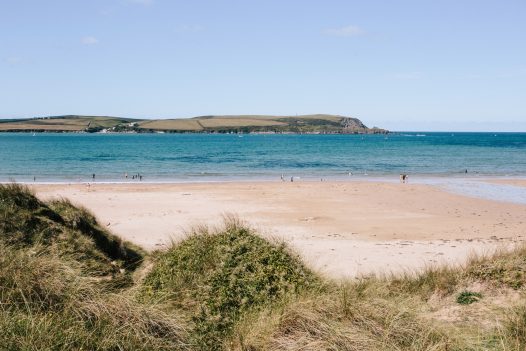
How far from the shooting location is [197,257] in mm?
8188

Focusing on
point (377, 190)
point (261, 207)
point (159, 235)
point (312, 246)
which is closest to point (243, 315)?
point (312, 246)

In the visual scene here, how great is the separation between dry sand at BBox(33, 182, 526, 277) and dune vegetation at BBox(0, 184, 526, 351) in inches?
120

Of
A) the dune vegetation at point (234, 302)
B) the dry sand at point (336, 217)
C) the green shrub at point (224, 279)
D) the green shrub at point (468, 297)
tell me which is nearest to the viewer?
the dune vegetation at point (234, 302)

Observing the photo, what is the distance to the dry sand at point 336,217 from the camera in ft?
56.5

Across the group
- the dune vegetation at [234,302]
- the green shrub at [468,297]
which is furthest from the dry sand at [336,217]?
the green shrub at [468,297]

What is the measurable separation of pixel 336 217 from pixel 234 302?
2001 cm

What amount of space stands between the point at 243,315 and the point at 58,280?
2.35 m

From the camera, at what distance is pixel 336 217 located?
26328 mm

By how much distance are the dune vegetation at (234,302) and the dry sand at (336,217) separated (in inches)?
120

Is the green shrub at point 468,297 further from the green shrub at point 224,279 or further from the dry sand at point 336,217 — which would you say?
the dry sand at point 336,217

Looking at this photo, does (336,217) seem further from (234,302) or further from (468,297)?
(234,302)

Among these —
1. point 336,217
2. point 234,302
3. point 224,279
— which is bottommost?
point 336,217

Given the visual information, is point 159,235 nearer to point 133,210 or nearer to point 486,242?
point 133,210

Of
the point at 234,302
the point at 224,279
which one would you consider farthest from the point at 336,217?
the point at 234,302
